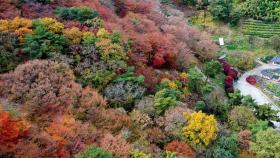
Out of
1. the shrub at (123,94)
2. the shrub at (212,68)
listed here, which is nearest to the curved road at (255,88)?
the shrub at (212,68)

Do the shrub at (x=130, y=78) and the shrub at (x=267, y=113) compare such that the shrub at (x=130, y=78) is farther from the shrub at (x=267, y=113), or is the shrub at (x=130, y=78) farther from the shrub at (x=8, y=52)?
the shrub at (x=267, y=113)

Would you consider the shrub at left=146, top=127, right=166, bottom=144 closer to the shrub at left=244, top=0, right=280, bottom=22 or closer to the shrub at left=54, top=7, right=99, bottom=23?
the shrub at left=54, top=7, right=99, bottom=23

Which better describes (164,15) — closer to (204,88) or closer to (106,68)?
(204,88)

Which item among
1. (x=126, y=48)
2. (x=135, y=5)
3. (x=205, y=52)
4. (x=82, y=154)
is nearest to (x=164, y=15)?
(x=135, y=5)

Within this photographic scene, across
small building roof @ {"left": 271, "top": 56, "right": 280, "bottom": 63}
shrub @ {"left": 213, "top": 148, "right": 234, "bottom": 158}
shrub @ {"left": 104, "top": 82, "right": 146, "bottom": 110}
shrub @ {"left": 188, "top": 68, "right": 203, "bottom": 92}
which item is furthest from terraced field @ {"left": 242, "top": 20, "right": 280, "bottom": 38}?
shrub @ {"left": 213, "top": 148, "right": 234, "bottom": 158}

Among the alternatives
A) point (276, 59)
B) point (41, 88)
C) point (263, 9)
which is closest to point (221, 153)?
point (41, 88)

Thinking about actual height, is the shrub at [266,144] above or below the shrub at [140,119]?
below
